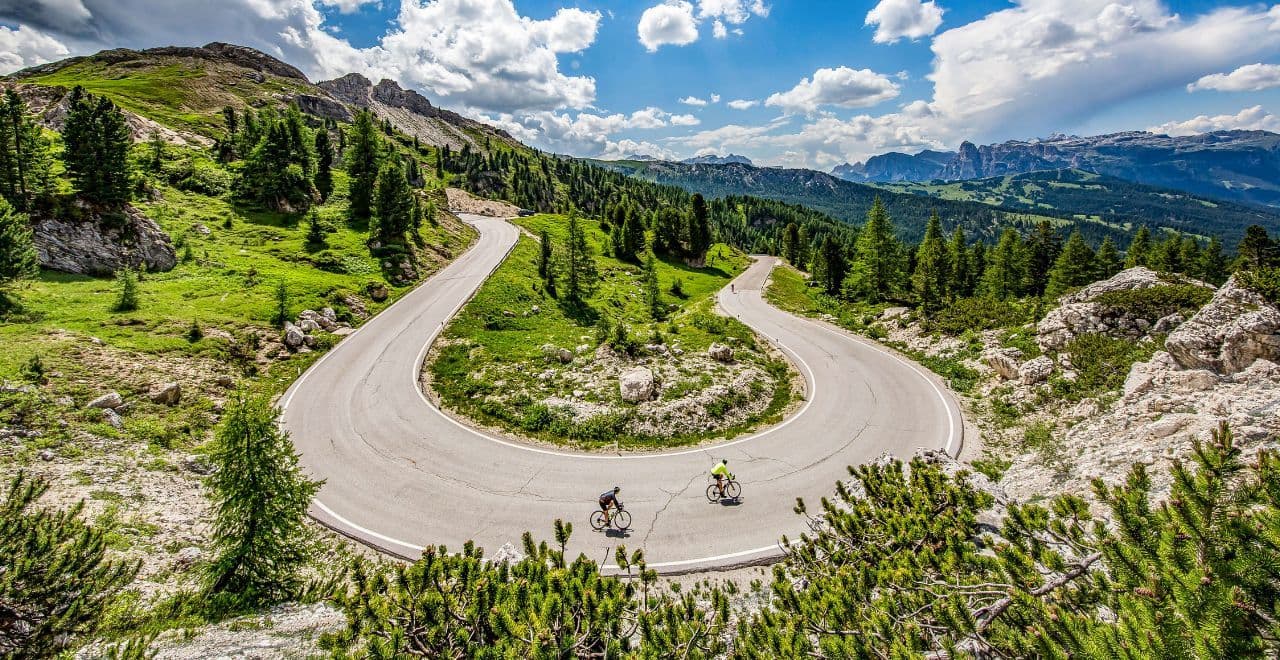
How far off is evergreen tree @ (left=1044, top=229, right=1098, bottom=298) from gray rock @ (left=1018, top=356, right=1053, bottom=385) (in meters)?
45.0

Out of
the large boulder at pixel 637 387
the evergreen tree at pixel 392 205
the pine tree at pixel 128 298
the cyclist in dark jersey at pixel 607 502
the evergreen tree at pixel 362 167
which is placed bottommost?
the cyclist in dark jersey at pixel 607 502

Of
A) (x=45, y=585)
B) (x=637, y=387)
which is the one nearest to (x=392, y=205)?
(x=637, y=387)

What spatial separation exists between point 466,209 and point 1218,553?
4334 inches

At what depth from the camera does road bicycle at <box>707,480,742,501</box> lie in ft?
52.8

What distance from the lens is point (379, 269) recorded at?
147 ft

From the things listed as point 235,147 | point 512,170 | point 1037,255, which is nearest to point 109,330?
point 235,147

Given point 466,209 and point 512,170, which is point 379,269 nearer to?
point 466,209

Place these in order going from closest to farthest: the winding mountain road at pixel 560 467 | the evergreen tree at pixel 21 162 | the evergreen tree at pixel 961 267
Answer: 1. the winding mountain road at pixel 560 467
2. the evergreen tree at pixel 21 162
3. the evergreen tree at pixel 961 267

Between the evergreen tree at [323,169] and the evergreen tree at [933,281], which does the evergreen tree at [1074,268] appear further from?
the evergreen tree at [323,169]

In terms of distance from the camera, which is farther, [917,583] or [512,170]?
[512,170]

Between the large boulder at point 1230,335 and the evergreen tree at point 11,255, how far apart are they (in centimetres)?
5131

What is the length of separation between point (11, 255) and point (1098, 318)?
57920 millimetres

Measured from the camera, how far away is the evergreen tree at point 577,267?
Answer: 49312mm

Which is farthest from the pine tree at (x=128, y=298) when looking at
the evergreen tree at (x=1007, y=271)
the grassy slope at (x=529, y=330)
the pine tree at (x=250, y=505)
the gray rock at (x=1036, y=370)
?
the evergreen tree at (x=1007, y=271)
